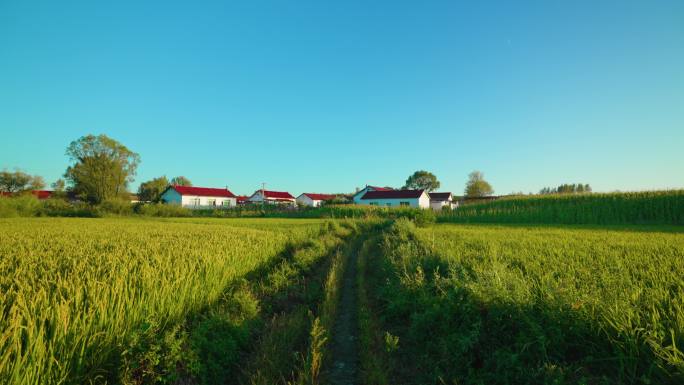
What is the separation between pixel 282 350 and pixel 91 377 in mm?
2353

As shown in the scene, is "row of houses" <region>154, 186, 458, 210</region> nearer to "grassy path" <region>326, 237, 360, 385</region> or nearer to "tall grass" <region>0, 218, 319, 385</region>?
"grassy path" <region>326, 237, 360, 385</region>

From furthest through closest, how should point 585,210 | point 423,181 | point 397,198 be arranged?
1. point 423,181
2. point 397,198
3. point 585,210

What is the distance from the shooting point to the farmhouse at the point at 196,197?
63375mm

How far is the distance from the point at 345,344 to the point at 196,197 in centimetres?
7036

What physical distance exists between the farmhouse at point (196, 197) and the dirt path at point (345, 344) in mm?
62236

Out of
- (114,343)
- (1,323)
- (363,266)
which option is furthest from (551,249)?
(1,323)

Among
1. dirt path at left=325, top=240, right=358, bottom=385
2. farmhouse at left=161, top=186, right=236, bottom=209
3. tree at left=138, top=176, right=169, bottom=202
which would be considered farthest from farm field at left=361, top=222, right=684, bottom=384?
tree at left=138, top=176, right=169, bottom=202

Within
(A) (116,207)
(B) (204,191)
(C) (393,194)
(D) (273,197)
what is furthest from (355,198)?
(A) (116,207)

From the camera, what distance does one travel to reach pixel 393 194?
6191cm

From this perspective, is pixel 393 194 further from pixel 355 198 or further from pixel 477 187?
pixel 477 187

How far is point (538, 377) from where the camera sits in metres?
3.27

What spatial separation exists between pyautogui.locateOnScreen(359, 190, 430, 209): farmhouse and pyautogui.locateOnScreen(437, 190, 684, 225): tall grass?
2380 centimetres

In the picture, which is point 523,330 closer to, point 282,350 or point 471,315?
point 471,315

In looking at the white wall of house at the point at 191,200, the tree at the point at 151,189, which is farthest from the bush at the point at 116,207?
the tree at the point at 151,189
